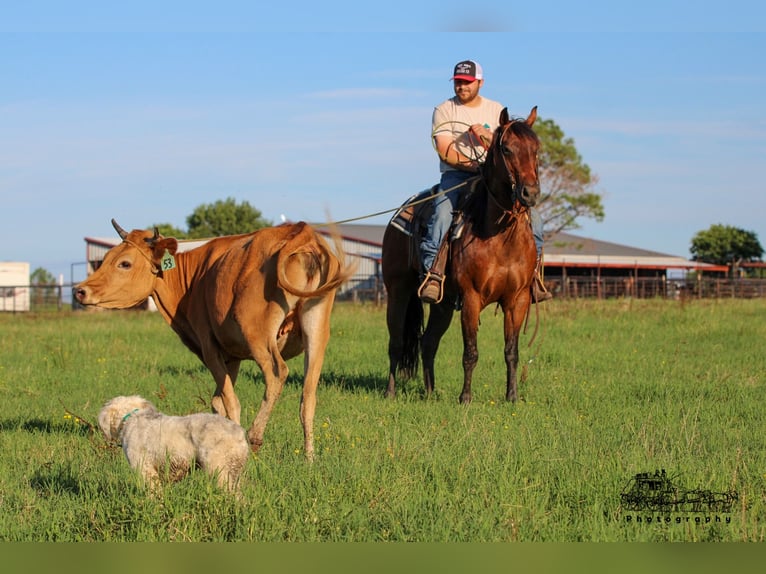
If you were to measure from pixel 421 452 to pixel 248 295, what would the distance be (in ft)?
5.41

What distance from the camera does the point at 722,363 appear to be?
39.3ft

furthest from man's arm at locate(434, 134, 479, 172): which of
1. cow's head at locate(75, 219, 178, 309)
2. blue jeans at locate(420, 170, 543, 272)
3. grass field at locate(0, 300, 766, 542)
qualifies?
cow's head at locate(75, 219, 178, 309)

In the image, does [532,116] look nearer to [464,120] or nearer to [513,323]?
[464,120]

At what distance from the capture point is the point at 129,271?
23.4 feet

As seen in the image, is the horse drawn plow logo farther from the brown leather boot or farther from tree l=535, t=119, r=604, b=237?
tree l=535, t=119, r=604, b=237

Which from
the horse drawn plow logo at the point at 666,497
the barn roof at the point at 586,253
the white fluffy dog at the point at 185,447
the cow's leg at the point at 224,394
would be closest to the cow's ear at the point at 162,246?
the cow's leg at the point at 224,394

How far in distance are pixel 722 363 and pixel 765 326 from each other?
18.1ft

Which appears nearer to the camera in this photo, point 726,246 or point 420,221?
point 420,221

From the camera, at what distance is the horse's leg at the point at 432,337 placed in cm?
1039

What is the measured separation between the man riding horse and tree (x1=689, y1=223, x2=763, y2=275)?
6242 centimetres

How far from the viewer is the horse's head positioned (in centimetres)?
868

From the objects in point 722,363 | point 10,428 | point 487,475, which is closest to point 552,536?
point 487,475

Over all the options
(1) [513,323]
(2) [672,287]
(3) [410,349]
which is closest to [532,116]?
(1) [513,323]

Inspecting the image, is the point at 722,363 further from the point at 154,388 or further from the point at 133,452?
the point at 133,452
